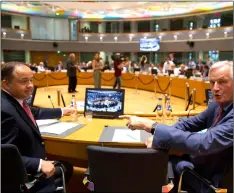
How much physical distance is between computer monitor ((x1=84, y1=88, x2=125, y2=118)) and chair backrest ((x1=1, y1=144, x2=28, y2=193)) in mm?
1561

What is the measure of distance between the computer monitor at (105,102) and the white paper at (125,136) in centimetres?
67

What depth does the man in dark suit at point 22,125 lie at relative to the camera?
6.13ft

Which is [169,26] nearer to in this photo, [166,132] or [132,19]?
[132,19]

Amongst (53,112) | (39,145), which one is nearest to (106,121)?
(53,112)

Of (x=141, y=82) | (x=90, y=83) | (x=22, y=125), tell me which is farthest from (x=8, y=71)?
(x=90, y=83)

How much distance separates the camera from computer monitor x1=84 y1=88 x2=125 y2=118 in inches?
127

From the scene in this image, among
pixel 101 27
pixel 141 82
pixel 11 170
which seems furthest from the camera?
pixel 101 27

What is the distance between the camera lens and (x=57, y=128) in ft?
8.72

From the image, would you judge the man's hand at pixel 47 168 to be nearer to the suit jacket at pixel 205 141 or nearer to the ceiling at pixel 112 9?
the suit jacket at pixel 205 141

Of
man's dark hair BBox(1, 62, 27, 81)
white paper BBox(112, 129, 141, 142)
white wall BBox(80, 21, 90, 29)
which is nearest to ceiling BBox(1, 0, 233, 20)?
white wall BBox(80, 21, 90, 29)

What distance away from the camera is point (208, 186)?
1779mm

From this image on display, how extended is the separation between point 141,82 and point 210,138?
1067cm

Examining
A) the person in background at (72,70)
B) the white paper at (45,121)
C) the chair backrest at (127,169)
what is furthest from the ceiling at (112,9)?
the chair backrest at (127,169)

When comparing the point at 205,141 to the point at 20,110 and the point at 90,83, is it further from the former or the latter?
the point at 90,83
